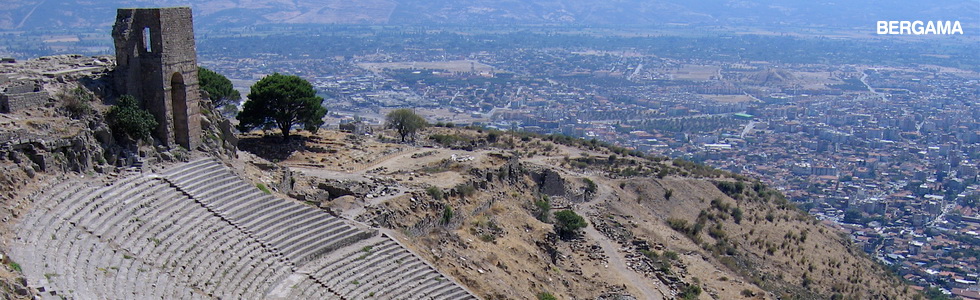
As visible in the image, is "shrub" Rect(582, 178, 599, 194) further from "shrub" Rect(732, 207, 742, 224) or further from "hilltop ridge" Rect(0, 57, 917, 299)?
"shrub" Rect(732, 207, 742, 224)

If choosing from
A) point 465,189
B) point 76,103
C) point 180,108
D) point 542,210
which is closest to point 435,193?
point 465,189

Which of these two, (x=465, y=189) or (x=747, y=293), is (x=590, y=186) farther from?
(x=747, y=293)

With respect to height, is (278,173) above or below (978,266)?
above

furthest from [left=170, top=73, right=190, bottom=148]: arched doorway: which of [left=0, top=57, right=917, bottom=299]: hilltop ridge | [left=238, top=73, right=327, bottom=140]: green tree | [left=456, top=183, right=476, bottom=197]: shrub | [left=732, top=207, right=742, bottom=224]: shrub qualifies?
[left=732, top=207, right=742, bottom=224]: shrub

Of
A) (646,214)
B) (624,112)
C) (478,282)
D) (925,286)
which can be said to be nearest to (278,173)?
(478,282)

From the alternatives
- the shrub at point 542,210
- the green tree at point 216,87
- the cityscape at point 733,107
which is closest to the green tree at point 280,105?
the green tree at point 216,87

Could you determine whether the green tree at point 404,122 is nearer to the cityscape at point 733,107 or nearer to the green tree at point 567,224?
the cityscape at point 733,107

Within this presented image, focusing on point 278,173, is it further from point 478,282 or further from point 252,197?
point 478,282
